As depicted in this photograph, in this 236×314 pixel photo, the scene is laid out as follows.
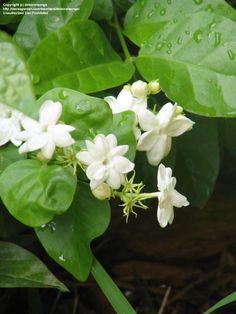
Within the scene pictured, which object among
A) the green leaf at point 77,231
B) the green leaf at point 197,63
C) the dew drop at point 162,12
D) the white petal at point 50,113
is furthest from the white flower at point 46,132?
the dew drop at point 162,12

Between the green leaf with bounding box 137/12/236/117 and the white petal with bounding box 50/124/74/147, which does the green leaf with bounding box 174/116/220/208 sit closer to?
the green leaf with bounding box 137/12/236/117

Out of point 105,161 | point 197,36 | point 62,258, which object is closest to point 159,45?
point 197,36

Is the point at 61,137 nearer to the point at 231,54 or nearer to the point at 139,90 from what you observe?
the point at 139,90

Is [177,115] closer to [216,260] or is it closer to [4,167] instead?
[4,167]

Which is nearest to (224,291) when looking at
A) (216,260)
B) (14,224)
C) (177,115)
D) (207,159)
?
(216,260)

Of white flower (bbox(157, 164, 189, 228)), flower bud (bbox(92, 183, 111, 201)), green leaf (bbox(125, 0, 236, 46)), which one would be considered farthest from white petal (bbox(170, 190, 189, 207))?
green leaf (bbox(125, 0, 236, 46))

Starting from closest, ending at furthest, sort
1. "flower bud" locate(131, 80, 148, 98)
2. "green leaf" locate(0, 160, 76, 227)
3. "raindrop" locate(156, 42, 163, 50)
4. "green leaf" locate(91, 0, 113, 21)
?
"green leaf" locate(0, 160, 76, 227) < "flower bud" locate(131, 80, 148, 98) < "raindrop" locate(156, 42, 163, 50) < "green leaf" locate(91, 0, 113, 21)
